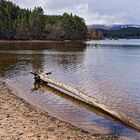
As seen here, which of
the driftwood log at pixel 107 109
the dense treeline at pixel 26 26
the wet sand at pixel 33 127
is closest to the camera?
the wet sand at pixel 33 127

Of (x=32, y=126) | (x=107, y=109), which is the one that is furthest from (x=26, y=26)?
(x=32, y=126)

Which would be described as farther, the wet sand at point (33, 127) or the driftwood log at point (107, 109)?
the driftwood log at point (107, 109)

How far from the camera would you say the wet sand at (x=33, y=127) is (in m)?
15.3

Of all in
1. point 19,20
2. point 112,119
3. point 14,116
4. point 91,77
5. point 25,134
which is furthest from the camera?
point 19,20

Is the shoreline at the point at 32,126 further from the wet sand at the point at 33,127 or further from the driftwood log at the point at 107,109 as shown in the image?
the driftwood log at the point at 107,109

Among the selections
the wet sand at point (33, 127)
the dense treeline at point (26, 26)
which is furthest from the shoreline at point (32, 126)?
the dense treeline at point (26, 26)

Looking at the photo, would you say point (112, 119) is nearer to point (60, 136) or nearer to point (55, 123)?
point (55, 123)

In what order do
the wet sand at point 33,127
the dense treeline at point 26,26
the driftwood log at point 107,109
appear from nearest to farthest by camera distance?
the wet sand at point 33,127 < the driftwood log at point 107,109 < the dense treeline at point 26,26

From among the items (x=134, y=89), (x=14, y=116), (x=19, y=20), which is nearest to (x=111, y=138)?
(x=14, y=116)

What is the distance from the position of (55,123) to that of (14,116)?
7.10 feet

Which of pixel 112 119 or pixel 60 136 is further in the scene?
pixel 112 119

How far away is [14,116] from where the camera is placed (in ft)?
61.1

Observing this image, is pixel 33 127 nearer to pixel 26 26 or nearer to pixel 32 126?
pixel 32 126

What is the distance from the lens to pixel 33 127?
16.7 meters
